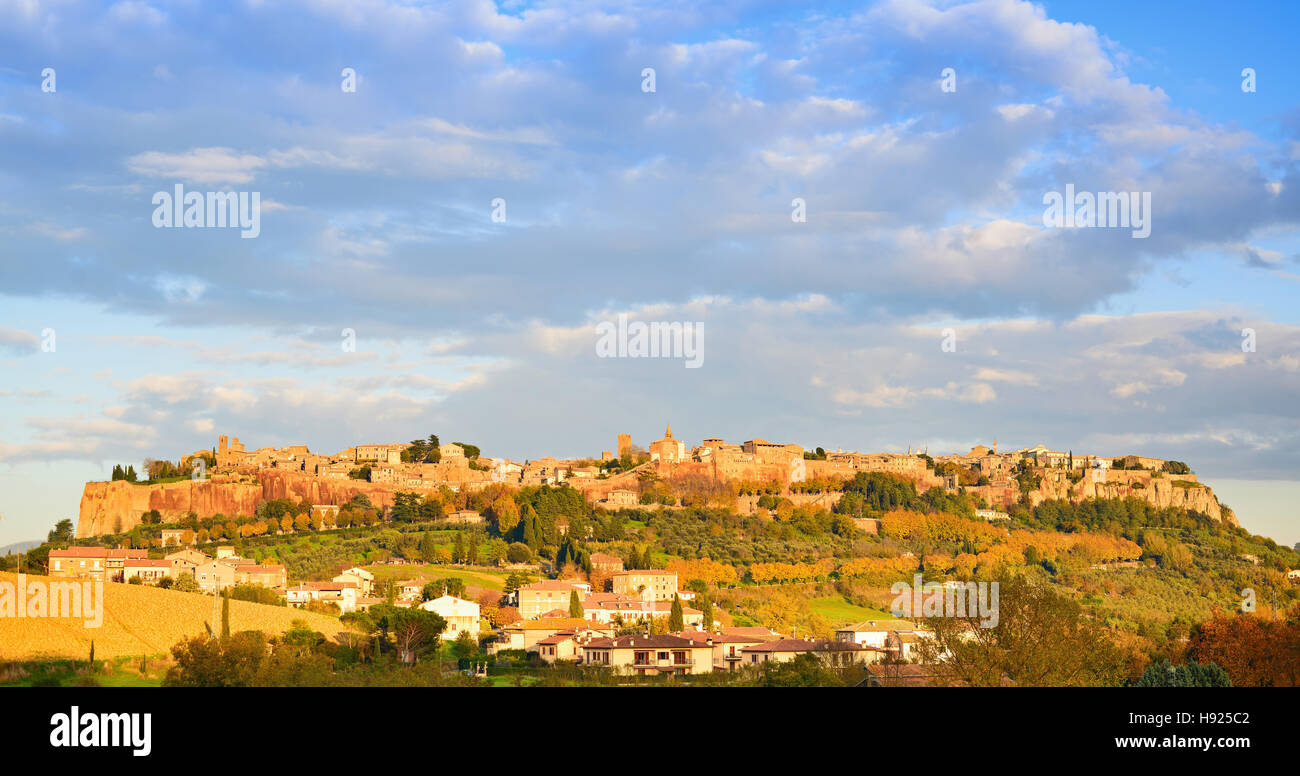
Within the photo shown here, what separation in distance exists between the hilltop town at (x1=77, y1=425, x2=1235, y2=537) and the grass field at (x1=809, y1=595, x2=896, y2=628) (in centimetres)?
2561

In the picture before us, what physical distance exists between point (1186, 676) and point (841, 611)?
33.8 metres

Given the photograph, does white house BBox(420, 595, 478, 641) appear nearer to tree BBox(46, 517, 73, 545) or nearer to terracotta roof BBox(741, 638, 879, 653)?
terracotta roof BBox(741, 638, 879, 653)

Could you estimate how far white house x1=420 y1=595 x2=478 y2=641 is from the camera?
2092 inches

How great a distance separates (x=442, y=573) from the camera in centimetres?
6738

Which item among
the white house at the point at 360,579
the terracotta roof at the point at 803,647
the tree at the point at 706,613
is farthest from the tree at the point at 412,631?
the white house at the point at 360,579

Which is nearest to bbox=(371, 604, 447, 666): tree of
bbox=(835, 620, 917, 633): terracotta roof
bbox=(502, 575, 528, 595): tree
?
bbox=(502, 575, 528, 595): tree

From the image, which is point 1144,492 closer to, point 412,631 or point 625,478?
point 625,478

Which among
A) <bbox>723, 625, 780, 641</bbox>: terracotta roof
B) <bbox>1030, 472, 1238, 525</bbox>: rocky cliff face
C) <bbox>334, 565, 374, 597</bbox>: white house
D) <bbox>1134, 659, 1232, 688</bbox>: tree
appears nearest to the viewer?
<bbox>1134, 659, 1232, 688</bbox>: tree

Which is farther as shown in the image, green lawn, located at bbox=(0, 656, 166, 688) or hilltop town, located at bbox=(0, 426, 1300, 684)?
hilltop town, located at bbox=(0, 426, 1300, 684)

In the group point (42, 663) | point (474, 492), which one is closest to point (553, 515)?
point (474, 492)

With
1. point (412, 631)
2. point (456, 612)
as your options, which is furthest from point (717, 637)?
point (456, 612)

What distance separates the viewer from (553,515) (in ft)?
270
